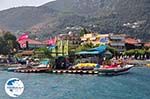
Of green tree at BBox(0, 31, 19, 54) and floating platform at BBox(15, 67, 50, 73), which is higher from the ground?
green tree at BBox(0, 31, 19, 54)

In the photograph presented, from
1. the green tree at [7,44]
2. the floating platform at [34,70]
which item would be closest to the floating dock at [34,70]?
the floating platform at [34,70]

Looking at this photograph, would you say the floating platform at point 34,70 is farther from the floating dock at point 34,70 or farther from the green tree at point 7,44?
the green tree at point 7,44

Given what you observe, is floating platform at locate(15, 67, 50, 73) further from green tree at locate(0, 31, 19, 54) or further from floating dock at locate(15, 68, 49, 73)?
green tree at locate(0, 31, 19, 54)

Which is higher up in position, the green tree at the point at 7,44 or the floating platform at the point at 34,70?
the green tree at the point at 7,44

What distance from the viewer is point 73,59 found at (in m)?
89.2

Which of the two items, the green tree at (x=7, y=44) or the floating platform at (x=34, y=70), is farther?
the green tree at (x=7, y=44)

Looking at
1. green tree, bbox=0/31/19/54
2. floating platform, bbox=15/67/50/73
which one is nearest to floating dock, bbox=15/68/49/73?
floating platform, bbox=15/67/50/73

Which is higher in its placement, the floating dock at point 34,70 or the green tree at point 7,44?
the green tree at point 7,44

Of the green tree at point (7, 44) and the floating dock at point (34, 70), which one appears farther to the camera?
the green tree at point (7, 44)

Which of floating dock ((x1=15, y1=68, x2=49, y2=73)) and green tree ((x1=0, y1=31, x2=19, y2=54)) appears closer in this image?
floating dock ((x1=15, y1=68, x2=49, y2=73))

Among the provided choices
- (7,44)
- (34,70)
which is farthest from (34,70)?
(7,44)

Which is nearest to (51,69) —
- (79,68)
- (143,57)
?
(79,68)

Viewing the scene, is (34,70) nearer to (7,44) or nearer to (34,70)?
(34,70)

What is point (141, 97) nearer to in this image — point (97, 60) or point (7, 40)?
point (97, 60)
